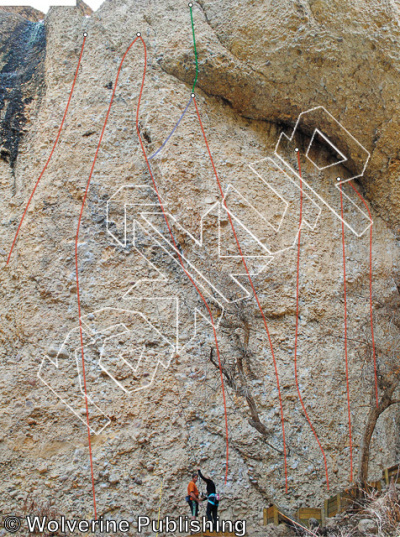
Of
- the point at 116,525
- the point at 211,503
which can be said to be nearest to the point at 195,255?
the point at 211,503

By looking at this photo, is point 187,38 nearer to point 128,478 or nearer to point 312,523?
point 128,478

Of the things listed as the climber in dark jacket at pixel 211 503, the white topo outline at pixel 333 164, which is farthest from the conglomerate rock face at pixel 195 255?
the climber in dark jacket at pixel 211 503

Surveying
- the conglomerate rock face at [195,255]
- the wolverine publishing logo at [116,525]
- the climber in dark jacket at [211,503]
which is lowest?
the wolverine publishing logo at [116,525]

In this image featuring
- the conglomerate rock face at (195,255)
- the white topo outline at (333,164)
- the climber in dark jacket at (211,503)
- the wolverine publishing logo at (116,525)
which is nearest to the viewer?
the climber in dark jacket at (211,503)

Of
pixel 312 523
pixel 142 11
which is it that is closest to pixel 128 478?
pixel 312 523


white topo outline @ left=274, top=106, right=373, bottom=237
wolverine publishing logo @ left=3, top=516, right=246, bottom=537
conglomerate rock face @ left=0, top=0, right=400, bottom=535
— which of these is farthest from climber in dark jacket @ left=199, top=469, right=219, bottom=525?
white topo outline @ left=274, top=106, right=373, bottom=237

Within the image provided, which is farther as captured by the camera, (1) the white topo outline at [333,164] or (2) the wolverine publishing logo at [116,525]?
(1) the white topo outline at [333,164]

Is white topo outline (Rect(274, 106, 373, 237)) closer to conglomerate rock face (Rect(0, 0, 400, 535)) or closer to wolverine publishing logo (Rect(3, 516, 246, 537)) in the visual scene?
conglomerate rock face (Rect(0, 0, 400, 535))

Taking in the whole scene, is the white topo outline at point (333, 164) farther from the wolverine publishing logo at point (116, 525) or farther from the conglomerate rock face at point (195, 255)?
the wolverine publishing logo at point (116, 525)

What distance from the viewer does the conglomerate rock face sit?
5.04m

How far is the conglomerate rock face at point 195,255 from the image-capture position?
16.5 ft

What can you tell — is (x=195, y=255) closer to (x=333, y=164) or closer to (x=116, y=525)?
(x=333, y=164)

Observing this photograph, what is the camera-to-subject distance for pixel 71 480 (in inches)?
190

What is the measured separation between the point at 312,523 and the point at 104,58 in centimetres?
670
